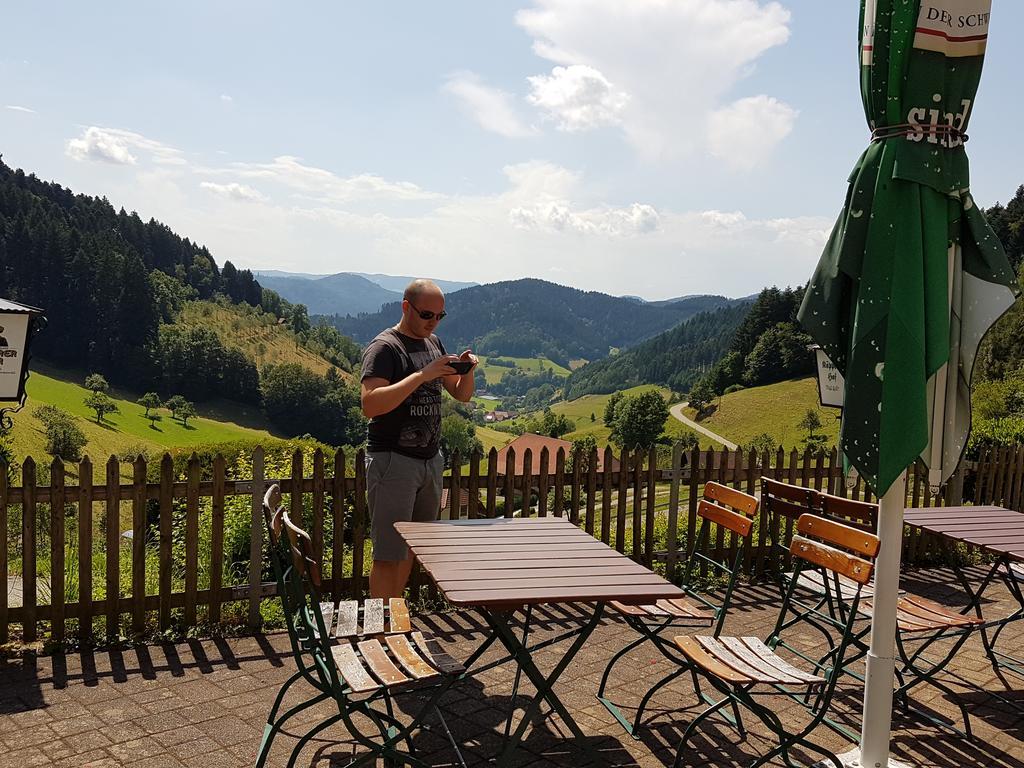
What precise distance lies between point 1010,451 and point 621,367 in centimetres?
15974

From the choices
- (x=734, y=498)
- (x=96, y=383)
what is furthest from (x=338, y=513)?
(x=96, y=383)

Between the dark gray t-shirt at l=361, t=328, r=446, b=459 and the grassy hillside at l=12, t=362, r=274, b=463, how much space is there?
55.7 metres

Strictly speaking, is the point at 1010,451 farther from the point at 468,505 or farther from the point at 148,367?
the point at 148,367

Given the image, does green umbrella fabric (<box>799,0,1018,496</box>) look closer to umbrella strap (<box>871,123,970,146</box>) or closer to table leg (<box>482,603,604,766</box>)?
umbrella strap (<box>871,123,970,146</box>)

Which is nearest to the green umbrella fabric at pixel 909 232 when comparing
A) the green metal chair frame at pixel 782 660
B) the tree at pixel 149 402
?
the green metal chair frame at pixel 782 660

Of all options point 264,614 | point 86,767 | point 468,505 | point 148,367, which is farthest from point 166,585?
point 148,367

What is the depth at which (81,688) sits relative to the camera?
392 centimetres

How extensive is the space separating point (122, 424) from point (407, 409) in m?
78.0

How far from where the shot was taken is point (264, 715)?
370 cm

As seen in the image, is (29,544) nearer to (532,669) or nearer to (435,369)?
(435,369)

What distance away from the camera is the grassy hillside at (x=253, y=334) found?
102 m

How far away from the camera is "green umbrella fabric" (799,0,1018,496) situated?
2.74 m

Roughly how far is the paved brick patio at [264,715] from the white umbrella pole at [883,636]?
0.38m

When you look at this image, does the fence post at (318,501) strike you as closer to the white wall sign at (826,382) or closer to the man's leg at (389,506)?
the man's leg at (389,506)
